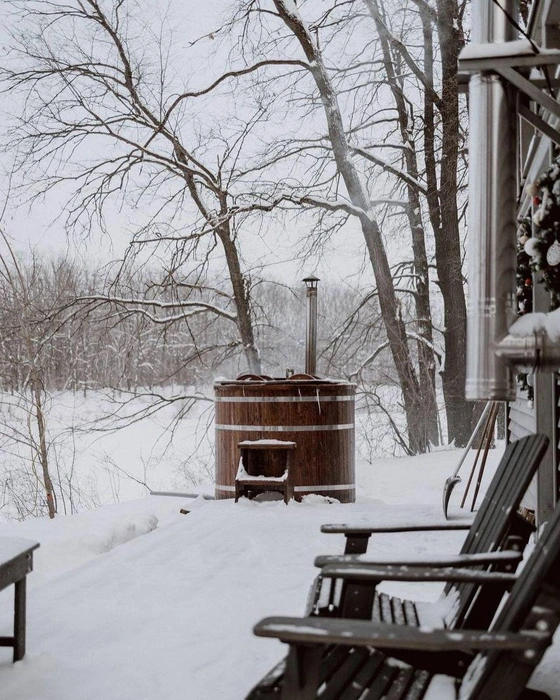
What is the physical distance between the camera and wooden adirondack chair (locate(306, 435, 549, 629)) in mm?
1989

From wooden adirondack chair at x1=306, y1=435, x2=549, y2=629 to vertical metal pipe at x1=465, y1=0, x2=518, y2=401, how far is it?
0.28 m

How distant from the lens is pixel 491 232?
8.48 ft

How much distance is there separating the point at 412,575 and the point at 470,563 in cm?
28

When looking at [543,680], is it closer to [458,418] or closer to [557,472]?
[557,472]

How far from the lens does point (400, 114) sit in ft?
44.9

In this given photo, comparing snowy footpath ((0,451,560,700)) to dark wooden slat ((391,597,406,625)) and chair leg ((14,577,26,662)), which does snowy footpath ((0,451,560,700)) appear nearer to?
chair leg ((14,577,26,662))

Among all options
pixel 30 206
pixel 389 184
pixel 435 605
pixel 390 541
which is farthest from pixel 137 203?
pixel 435 605

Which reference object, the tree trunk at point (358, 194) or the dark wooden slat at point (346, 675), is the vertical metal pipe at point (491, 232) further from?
the tree trunk at point (358, 194)

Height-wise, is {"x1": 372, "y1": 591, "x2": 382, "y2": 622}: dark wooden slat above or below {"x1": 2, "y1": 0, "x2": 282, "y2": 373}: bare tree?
below

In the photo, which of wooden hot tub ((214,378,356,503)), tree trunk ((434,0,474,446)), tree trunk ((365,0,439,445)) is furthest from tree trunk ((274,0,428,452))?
wooden hot tub ((214,378,356,503))

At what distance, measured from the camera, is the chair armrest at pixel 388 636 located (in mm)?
1396

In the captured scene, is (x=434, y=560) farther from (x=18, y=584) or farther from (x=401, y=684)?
(x=18, y=584)

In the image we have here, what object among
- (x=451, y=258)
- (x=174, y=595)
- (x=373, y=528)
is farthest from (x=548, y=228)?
(x=451, y=258)

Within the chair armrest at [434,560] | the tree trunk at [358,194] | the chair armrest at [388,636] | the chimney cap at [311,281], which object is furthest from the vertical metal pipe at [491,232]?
the tree trunk at [358,194]
